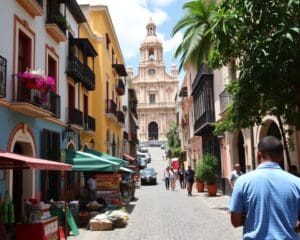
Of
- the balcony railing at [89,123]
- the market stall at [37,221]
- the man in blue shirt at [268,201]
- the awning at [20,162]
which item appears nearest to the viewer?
the man in blue shirt at [268,201]

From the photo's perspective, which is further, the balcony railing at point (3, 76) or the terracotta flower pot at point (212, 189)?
the terracotta flower pot at point (212, 189)

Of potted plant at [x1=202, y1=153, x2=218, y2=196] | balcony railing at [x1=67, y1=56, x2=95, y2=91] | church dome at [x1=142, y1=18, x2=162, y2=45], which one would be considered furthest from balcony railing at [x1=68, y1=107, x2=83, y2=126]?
church dome at [x1=142, y1=18, x2=162, y2=45]

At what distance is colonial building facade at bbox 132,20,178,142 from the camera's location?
110125 millimetres

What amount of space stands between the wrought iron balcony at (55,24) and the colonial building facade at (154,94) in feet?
298

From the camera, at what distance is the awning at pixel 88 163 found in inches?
629

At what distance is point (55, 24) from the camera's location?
16.5 m

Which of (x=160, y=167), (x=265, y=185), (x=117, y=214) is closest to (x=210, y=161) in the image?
(x=117, y=214)

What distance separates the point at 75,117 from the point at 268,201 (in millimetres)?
17485

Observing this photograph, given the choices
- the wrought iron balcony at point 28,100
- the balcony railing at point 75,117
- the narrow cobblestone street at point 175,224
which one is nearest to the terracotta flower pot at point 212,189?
the narrow cobblestone street at point 175,224

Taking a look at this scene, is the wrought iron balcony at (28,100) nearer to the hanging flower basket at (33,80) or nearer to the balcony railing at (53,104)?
the hanging flower basket at (33,80)

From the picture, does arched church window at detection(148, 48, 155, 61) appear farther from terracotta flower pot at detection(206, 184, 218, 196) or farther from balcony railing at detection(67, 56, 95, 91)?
balcony railing at detection(67, 56, 95, 91)

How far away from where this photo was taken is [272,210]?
12.4ft

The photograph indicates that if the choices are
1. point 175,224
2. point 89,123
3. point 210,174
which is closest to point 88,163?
point 175,224

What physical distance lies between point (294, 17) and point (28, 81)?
702 centimetres
